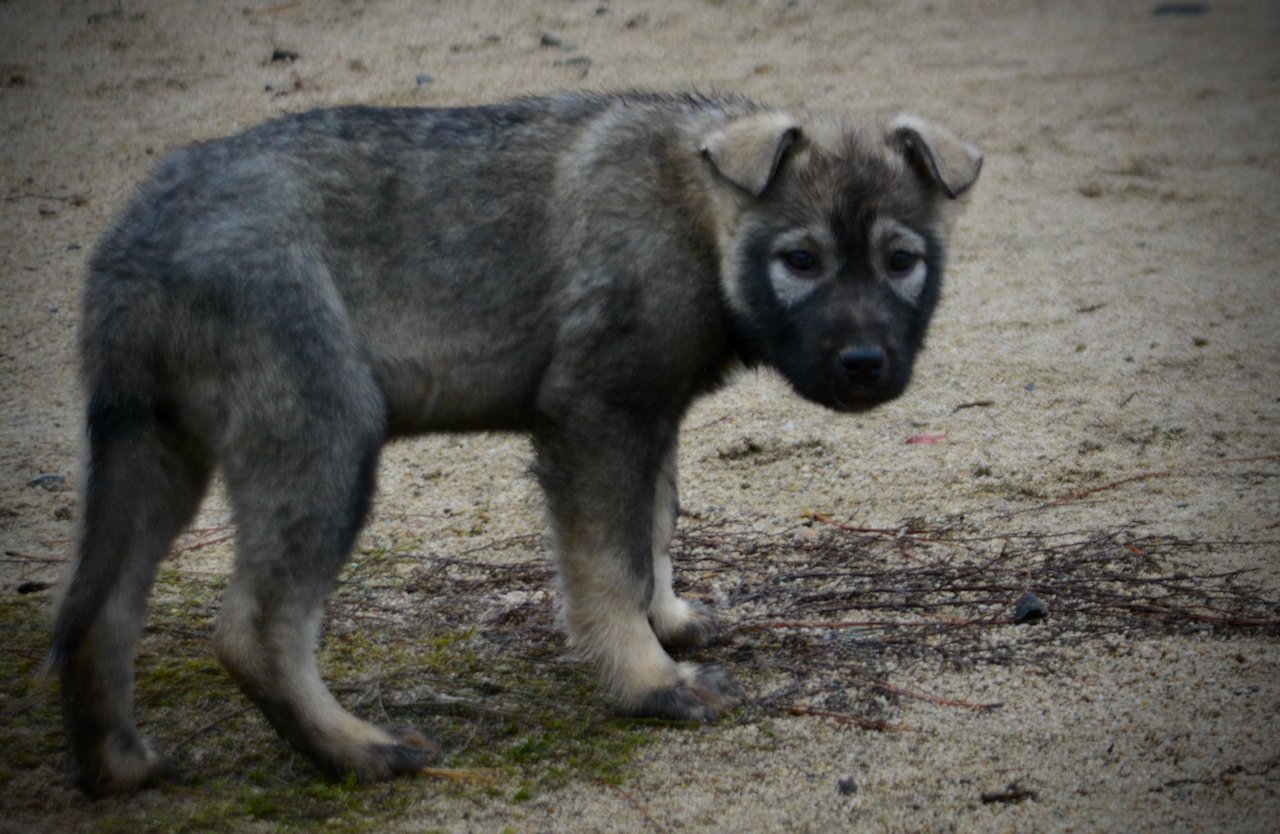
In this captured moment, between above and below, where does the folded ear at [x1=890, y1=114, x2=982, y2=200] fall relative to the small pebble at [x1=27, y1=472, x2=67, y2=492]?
above

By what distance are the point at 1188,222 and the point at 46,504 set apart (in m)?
7.14

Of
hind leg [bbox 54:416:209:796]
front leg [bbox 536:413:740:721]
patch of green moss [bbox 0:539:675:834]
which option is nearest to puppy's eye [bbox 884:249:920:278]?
front leg [bbox 536:413:740:721]

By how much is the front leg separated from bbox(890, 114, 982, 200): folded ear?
1.20m

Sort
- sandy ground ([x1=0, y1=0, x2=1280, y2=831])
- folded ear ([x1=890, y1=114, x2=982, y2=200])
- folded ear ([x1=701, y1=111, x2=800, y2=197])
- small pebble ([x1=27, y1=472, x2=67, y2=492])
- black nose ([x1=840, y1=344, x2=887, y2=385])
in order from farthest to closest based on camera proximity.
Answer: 1. small pebble ([x1=27, y1=472, x2=67, y2=492])
2. folded ear ([x1=890, y1=114, x2=982, y2=200])
3. folded ear ([x1=701, y1=111, x2=800, y2=197])
4. black nose ([x1=840, y1=344, x2=887, y2=385])
5. sandy ground ([x1=0, y1=0, x2=1280, y2=831])

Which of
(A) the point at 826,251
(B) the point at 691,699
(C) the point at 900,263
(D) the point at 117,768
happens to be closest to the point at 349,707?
(D) the point at 117,768

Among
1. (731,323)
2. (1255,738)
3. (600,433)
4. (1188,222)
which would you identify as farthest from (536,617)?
(1188,222)

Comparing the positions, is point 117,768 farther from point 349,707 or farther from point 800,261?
point 800,261

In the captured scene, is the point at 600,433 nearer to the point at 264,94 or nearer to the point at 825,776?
the point at 825,776

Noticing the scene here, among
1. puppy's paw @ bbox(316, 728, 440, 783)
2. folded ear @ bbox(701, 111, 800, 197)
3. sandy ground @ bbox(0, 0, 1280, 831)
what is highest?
folded ear @ bbox(701, 111, 800, 197)

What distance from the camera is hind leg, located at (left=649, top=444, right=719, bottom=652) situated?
4.76m

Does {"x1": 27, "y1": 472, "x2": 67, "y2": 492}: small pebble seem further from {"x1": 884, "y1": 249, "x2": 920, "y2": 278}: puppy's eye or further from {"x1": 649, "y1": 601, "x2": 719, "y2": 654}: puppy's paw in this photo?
{"x1": 884, "y1": 249, "x2": 920, "y2": 278}: puppy's eye

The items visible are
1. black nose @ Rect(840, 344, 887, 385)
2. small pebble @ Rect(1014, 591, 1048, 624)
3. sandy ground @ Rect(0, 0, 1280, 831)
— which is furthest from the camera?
small pebble @ Rect(1014, 591, 1048, 624)

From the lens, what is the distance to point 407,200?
425 cm

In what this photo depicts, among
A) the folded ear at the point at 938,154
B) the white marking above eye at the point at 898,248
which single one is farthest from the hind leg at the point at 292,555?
the folded ear at the point at 938,154
